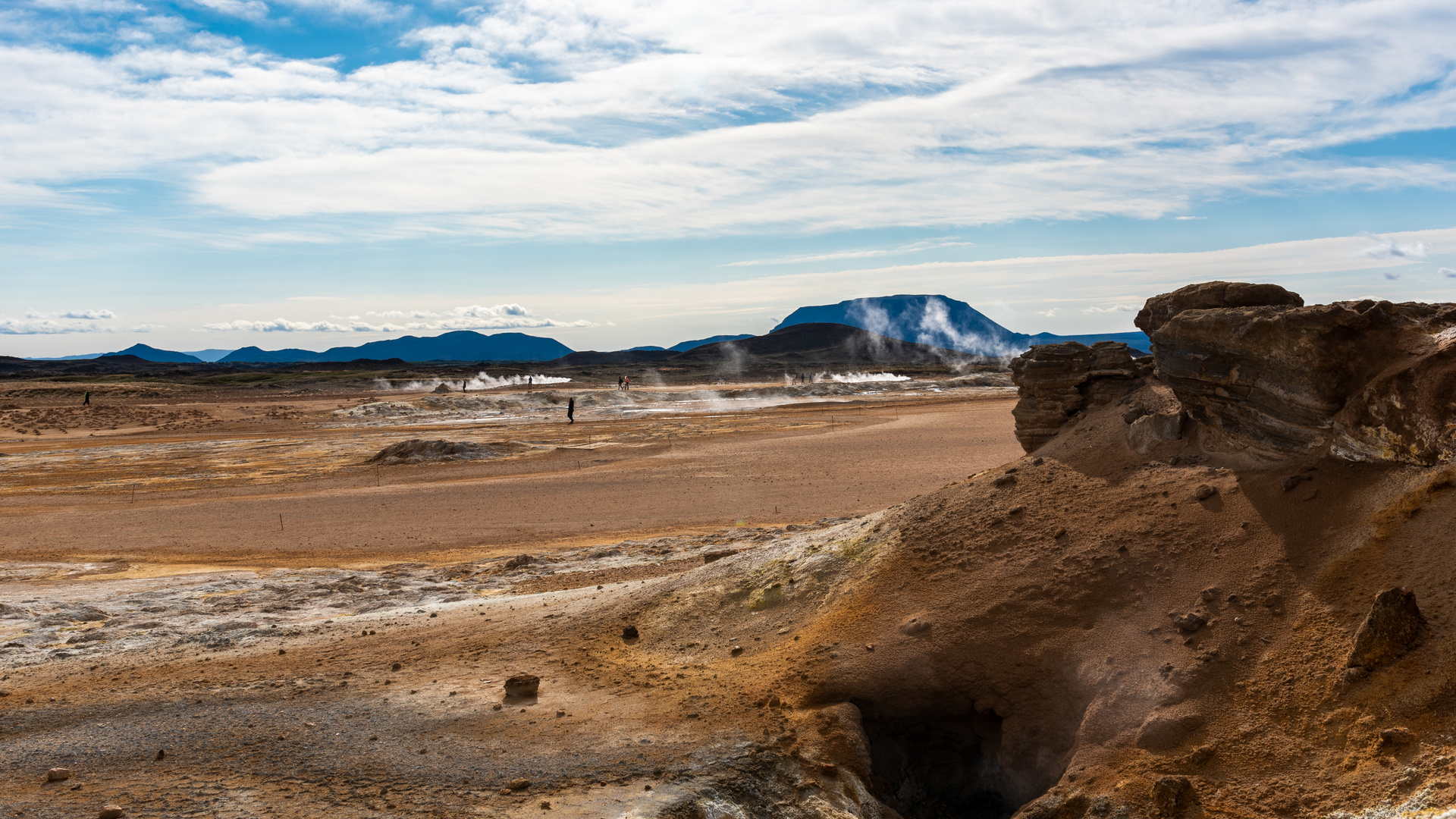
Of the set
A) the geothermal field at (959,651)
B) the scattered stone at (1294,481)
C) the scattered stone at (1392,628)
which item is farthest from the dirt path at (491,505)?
the scattered stone at (1392,628)

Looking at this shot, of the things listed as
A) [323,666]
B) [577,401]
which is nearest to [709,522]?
[323,666]

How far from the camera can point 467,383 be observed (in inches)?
3718

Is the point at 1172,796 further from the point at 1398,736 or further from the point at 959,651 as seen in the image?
the point at 959,651

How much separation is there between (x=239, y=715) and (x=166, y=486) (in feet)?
80.1

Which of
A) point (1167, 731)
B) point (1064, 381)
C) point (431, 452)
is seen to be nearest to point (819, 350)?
point (431, 452)

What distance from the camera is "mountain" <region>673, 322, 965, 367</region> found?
152750 mm

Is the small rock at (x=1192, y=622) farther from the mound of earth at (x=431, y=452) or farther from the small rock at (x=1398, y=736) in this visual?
the mound of earth at (x=431, y=452)

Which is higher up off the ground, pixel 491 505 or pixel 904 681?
pixel 904 681

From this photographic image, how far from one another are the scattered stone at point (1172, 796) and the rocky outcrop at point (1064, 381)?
618 cm

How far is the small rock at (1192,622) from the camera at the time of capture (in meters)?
7.22

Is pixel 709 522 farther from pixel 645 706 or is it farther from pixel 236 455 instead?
pixel 236 455

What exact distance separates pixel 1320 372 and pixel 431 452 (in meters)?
30.6

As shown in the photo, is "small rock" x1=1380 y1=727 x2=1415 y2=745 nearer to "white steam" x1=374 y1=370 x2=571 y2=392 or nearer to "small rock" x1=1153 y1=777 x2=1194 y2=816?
"small rock" x1=1153 y1=777 x2=1194 y2=816

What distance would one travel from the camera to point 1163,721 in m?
6.60
